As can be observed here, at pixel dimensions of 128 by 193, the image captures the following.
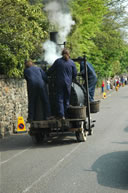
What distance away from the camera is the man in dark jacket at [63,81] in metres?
10.6

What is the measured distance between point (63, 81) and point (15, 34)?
4189 mm

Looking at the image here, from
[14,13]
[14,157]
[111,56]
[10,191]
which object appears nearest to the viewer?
[10,191]

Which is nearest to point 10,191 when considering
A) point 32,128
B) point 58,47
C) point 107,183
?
point 107,183

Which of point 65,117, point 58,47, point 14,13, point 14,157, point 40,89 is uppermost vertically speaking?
point 14,13

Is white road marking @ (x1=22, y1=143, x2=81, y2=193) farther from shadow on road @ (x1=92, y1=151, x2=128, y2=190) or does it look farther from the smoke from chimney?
the smoke from chimney

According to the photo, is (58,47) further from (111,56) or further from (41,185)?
(111,56)

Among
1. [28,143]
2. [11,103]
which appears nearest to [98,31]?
[11,103]

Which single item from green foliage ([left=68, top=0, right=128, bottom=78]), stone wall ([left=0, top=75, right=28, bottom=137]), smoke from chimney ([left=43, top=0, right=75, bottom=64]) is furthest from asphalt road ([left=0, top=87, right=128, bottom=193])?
green foliage ([left=68, top=0, right=128, bottom=78])

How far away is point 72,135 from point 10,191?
6339 mm

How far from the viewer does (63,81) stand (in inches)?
417

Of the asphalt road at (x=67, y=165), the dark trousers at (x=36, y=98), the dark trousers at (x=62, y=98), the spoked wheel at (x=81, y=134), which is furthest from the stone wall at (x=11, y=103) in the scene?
the spoked wheel at (x=81, y=134)

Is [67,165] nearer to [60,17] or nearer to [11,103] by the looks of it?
→ [11,103]

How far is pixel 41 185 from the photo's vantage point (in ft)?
21.2

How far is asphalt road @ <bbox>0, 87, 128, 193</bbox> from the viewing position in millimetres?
6297
